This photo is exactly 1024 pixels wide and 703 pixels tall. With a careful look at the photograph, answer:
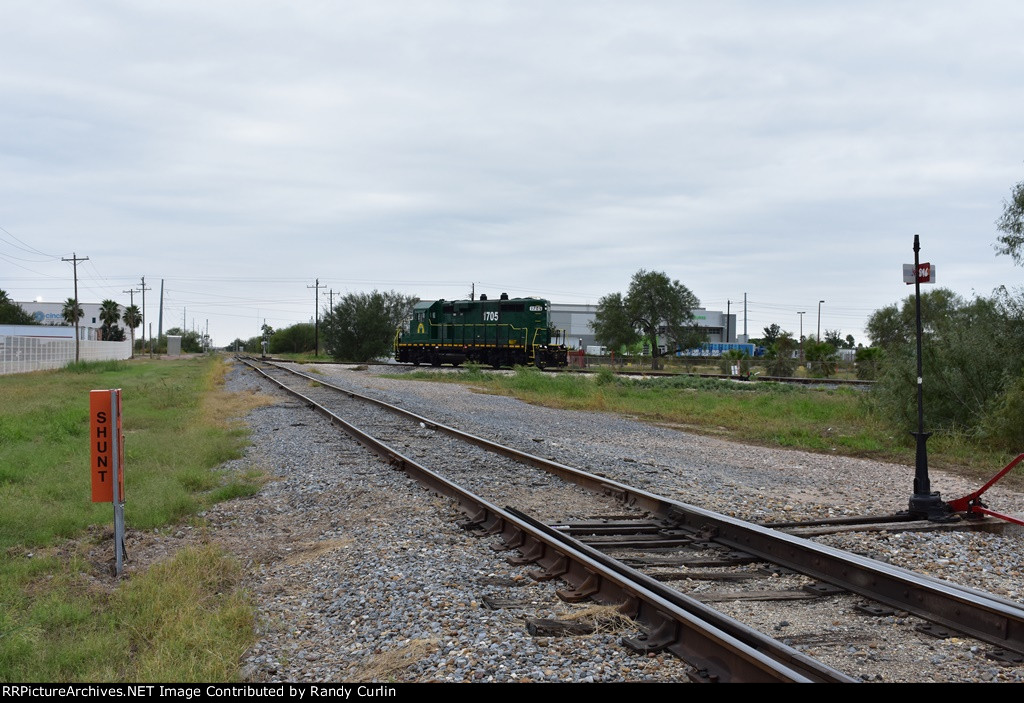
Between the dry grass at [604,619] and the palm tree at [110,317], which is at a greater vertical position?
the palm tree at [110,317]

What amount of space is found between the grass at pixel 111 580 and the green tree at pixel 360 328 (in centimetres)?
5204

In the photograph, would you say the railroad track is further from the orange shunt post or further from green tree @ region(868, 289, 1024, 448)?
green tree @ region(868, 289, 1024, 448)

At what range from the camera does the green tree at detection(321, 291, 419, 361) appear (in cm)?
6644

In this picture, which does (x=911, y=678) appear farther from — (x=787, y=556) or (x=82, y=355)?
(x=82, y=355)

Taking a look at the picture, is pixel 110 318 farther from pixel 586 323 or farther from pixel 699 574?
pixel 699 574

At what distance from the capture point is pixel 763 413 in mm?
20156

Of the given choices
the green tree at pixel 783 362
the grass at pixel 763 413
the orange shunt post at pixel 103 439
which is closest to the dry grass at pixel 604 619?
the orange shunt post at pixel 103 439

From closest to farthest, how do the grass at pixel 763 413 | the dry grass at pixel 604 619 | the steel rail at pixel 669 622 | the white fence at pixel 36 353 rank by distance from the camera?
1. the steel rail at pixel 669 622
2. the dry grass at pixel 604 619
3. the grass at pixel 763 413
4. the white fence at pixel 36 353

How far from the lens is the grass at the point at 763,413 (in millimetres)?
13227

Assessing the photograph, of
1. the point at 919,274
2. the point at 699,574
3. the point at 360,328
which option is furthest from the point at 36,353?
the point at 699,574

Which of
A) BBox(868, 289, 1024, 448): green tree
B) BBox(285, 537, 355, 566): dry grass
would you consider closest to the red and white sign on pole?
BBox(285, 537, 355, 566): dry grass

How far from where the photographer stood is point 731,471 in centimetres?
1101

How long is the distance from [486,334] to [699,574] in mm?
39370

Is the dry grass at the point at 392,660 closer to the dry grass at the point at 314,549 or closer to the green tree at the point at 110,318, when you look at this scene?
the dry grass at the point at 314,549
